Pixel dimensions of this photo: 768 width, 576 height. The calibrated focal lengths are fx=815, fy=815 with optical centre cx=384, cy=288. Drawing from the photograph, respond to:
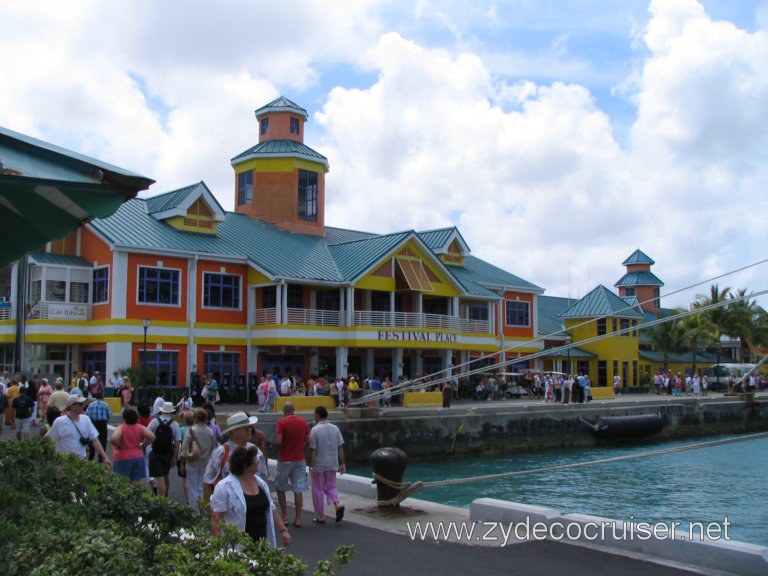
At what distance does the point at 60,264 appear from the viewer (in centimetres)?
3475

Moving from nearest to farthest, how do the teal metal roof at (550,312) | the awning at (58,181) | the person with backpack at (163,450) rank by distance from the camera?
the awning at (58,181), the person with backpack at (163,450), the teal metal roof at (550,312)

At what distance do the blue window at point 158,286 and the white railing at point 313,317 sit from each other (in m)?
5.22

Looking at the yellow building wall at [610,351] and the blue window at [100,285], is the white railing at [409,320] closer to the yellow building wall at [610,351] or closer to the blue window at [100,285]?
the blue window at [100,285]

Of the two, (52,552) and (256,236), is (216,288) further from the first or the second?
(52,552)

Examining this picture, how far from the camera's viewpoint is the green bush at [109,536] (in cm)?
492

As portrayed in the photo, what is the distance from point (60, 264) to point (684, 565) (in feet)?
103

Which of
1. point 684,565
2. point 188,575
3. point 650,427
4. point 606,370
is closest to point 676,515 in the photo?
point 684,565

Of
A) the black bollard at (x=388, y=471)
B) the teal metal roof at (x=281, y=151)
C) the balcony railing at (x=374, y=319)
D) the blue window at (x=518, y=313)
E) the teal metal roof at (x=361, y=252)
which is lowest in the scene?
the black bollard at (x=388, y=471)

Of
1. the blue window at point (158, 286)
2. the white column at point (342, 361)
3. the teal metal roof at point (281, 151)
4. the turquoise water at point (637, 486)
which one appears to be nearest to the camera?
the turquoise water at point (637, 486)

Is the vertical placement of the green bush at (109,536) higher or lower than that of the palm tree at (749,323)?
lower

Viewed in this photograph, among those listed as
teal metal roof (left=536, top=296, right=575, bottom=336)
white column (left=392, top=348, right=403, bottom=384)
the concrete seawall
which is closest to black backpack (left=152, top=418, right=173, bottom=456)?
the concrete seawall

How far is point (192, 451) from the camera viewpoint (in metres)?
10.7

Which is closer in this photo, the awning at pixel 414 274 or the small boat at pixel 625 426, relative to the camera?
the small boat at pixel 625 426

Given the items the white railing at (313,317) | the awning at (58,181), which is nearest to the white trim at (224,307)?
the white railing at (313,317)
